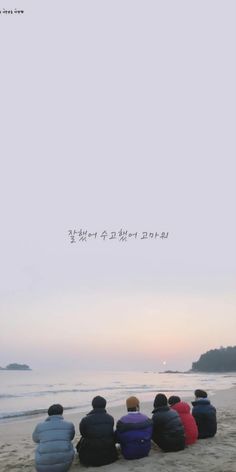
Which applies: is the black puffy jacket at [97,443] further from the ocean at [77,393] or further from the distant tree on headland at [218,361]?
the distant tree on headland at [218,361]

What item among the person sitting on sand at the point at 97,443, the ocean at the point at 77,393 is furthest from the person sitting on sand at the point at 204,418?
the ocean at the point at 77,393

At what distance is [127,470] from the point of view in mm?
7344

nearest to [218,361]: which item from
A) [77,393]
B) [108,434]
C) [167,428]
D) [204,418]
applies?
[77,393]

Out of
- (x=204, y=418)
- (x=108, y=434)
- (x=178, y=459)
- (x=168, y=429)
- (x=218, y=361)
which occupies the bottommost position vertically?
(x=218, y=361)

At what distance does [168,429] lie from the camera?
841cm

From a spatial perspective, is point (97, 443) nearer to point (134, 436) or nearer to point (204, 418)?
point (134, 436)

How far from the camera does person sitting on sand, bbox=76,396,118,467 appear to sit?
771 cm

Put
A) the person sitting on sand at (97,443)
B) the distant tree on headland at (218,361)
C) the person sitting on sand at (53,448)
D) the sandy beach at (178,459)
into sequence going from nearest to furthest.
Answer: the person sitting on sand at (53,448), the sandy beach at (178,459), the person sitting on sand at (97,443), the distant tree on headland at (218,361)

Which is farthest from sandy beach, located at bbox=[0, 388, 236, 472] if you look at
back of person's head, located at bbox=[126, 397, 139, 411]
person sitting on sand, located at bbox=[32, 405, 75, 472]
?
back of person's head, located at bbox=[126, 397, 139, 411]

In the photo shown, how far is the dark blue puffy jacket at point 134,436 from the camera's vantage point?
26.1 feet

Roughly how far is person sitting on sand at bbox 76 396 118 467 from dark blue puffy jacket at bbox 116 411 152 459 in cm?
22

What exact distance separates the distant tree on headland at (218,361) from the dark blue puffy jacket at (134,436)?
568 ft

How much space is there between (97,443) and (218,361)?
598 ft

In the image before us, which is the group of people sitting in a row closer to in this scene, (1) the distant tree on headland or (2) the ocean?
(2) the ocean
